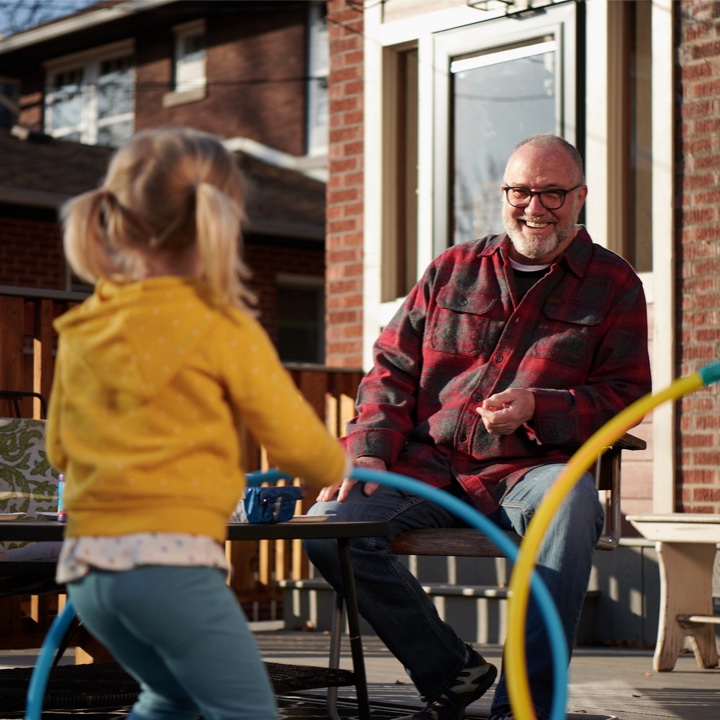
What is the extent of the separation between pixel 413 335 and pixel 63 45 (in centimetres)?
1789

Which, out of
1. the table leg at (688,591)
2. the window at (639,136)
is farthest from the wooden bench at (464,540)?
the window at (639,136)

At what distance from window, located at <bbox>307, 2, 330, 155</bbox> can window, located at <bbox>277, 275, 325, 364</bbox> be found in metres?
2.69

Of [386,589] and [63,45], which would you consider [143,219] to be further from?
[63,45]

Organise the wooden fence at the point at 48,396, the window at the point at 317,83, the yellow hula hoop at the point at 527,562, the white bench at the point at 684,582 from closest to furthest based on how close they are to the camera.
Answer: the yellow hula hoop at the point at 527,562, the wooden fence at the point at 48,396, the white bench at the point at 684,582, the window at the point at 317,83

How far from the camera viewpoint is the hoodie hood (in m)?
2.32

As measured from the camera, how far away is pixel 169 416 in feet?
7.65

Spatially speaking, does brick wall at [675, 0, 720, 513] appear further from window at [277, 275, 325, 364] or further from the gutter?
the gutter

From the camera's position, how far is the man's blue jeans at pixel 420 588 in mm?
3621

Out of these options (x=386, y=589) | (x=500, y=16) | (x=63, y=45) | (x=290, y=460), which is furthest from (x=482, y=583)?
(x=63, y=45)

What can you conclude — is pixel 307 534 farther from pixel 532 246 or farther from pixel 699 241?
pixel 699 241

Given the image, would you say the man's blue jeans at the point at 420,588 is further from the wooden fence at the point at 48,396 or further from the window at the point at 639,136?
the window at the point at 639,136

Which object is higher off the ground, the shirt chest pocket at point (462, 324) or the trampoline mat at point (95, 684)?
the shirt chest pocket at point (462, 324)

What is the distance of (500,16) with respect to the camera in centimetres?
773

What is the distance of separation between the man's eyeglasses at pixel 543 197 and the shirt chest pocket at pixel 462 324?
291 millimetres
